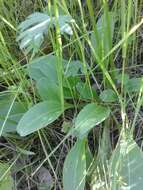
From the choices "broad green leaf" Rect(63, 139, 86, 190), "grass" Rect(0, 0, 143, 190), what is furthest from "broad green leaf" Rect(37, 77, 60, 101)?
"broad green leaf" Rect(63, 139, 86, 190)

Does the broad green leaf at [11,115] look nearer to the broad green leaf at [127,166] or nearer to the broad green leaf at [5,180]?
the broad green leaf at [5,180]

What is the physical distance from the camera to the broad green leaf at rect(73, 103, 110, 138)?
0.80m

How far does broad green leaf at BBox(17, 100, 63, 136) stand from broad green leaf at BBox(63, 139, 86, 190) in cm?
8

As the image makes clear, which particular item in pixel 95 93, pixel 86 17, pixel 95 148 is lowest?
pixel 95 148

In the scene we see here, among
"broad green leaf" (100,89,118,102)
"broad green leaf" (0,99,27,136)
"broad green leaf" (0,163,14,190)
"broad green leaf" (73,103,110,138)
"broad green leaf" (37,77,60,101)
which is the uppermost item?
"broad green leaf" (37,77,60,101)

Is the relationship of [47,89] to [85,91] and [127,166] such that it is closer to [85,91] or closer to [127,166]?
[85,91]

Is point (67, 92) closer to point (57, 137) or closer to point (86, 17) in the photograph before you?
point (57, 137)

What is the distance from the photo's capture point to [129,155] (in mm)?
813

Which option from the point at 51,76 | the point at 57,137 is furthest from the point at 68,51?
the point at 57,137

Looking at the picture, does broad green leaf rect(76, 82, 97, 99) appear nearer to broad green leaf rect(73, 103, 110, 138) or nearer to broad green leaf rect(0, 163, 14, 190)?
broad green leaf rect(73, 103, 110, 138)

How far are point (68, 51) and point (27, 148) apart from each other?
245 millimetres

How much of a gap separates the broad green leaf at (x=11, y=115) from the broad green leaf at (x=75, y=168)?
144 millimetres

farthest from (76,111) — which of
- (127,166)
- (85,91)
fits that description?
(127,166)

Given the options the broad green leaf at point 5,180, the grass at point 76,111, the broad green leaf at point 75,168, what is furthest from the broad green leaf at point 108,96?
the broad green leaf at point 5,180
